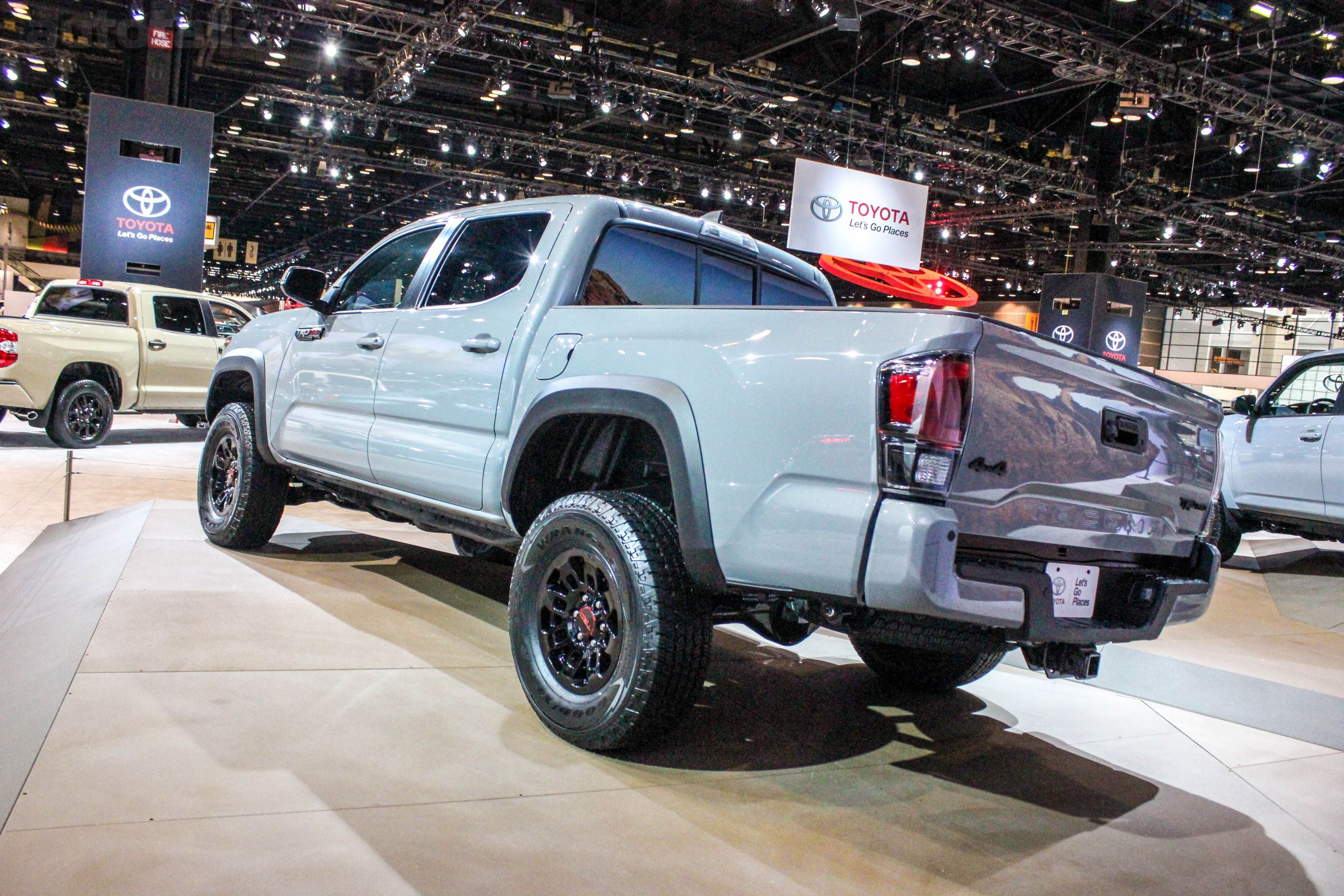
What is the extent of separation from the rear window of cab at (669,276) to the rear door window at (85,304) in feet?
31.7

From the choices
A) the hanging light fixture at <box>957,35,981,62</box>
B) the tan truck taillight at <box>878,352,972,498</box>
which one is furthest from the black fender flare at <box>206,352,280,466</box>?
the hanging light fixture at <box>957,35,981,62</box>

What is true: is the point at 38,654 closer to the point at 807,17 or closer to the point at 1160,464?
the point at 1160,464

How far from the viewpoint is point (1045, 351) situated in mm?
2648

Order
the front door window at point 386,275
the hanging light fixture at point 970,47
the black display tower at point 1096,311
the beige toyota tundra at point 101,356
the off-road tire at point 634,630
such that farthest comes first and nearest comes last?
the black display tower at point 1096,311 → the hanging light fixture at point 970,47 → the beige toyota tundra at point 101,356 → the front door window at point 386,275 → the off-road tire at point 634,630

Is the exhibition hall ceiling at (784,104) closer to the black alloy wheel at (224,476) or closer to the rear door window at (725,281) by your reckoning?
the rear door window at (725,281)

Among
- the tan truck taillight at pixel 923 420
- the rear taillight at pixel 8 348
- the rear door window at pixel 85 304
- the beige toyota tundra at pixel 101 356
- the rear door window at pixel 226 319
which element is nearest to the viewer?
the tan truck taillight at pixel 923 420

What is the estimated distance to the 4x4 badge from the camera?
2.47m

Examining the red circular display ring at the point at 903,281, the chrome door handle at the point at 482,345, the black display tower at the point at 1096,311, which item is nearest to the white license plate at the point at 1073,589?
the chrome door handle at the point at 482,345

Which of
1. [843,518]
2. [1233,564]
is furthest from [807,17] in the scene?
[843,518]

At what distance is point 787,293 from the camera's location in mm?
4469

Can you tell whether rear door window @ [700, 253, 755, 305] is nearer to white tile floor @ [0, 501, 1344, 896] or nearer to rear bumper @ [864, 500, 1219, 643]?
white tile floor @ [0, 501, 1344, 896]

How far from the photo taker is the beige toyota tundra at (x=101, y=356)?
10516mm

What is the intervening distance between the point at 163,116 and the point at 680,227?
40.0 feet

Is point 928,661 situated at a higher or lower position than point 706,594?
lower
